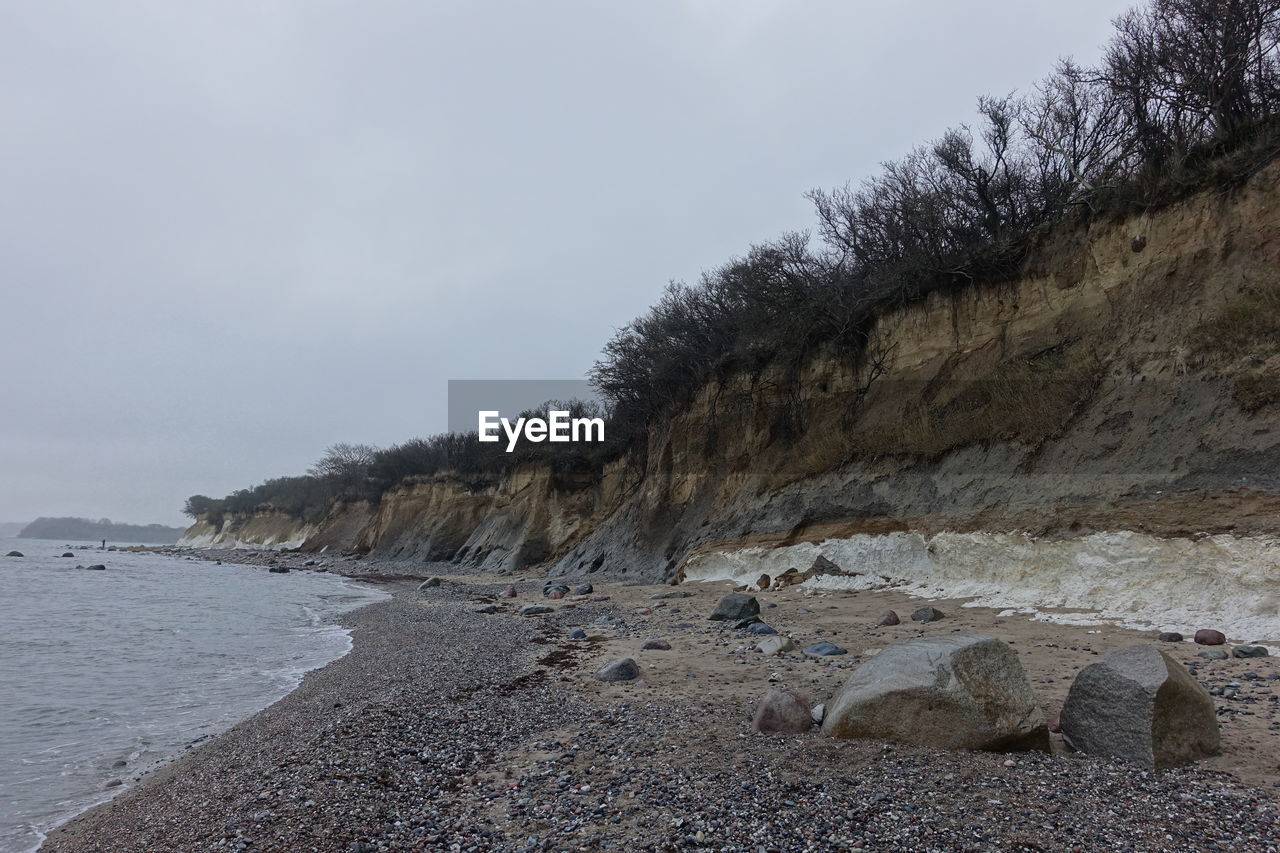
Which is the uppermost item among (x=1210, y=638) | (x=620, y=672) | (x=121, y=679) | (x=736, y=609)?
(x=1210, y=638)

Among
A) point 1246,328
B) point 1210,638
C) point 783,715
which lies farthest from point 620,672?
point 1246,328

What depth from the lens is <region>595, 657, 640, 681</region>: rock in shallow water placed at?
9.01 metres

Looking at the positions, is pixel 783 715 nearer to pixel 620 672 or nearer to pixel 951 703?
pixel 951 703

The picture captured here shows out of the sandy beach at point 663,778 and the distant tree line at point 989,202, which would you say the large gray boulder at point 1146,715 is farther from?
the distant tree line at point 989,202

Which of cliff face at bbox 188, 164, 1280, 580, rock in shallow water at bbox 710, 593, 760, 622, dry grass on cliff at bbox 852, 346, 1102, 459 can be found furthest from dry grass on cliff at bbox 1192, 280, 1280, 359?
rock in shallow water at bbox 710, 593, 760, 622

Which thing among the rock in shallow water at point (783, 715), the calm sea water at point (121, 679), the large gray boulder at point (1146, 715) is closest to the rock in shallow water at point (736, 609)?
the rock in shallow water at point (783, 715)

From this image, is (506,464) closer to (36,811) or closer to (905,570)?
(905,570)

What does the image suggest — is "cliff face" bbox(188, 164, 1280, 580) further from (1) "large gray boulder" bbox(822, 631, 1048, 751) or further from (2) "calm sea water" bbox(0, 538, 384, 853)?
(2) "calm sea water" bbox(0, 538, 384, 853)

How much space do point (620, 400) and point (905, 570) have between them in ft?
68.6

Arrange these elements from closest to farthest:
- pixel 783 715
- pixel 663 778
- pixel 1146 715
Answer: pixel 1146 715
pixel 663 778
pixel 783 715

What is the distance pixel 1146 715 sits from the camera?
489 centimetres

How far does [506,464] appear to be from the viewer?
46219mm

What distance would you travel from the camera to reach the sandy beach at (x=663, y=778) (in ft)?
13.8

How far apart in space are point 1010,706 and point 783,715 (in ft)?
5.80
